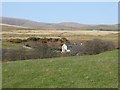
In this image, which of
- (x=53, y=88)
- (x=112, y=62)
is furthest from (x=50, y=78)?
(x=112, y=62)

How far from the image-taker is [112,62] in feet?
66.1

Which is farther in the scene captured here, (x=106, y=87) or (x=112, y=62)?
(x=112, y=62)

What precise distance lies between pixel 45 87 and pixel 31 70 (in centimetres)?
406

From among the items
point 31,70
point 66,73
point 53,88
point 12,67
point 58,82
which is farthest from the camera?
point 12,67

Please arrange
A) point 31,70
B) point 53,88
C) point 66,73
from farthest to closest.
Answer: point 31,70 < point 66,73 < point 53,88

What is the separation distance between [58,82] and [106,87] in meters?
2.62

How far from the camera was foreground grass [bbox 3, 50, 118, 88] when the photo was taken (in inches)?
619

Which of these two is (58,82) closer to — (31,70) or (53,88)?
(53,88)

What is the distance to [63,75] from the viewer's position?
17.4 meters

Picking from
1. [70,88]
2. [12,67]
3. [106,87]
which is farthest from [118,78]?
Answer: [12,67]

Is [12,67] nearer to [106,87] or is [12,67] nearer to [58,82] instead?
[58,82]

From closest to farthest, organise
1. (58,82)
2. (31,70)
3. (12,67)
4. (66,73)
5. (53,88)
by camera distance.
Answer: (53,88), (58,82), (66,73), (31,70), (12,67)

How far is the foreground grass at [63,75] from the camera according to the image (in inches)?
619

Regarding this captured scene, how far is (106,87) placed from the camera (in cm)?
1474
